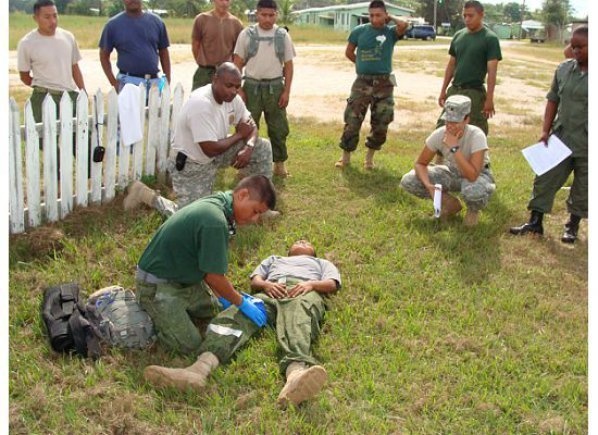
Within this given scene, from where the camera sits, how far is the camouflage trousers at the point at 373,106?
740 cm

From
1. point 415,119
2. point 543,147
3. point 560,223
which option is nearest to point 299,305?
point 543,147

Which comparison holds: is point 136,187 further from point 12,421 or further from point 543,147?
point 543,147

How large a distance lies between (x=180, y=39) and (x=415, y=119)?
73.1ft

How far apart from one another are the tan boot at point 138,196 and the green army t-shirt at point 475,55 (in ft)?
12.7

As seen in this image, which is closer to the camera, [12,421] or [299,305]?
[12,421]

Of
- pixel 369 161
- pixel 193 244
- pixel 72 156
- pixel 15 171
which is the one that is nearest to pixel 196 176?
pixel 72 156

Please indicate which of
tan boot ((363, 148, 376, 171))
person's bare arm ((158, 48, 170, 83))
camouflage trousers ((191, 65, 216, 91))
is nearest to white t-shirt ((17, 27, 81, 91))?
person's bare arm ((158, 48, 170, 83))

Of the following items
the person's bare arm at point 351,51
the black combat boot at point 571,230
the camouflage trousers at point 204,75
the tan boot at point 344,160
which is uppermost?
the person's bare arm at point 351,51

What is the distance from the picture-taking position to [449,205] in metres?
6.03

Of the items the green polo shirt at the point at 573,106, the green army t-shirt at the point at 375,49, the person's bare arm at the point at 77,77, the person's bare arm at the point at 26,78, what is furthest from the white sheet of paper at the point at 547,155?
the person's bare arm at the point at 26,78

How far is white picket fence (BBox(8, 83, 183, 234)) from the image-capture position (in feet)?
16.6

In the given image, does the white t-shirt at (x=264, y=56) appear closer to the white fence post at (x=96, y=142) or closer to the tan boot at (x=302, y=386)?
the white fence post at (x=96, y=142)

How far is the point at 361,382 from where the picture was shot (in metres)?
3.53

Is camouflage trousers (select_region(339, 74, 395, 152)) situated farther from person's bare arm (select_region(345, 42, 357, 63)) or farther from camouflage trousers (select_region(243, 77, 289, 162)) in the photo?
camouflage trousers (select_region(243, 77, 289, 162))
